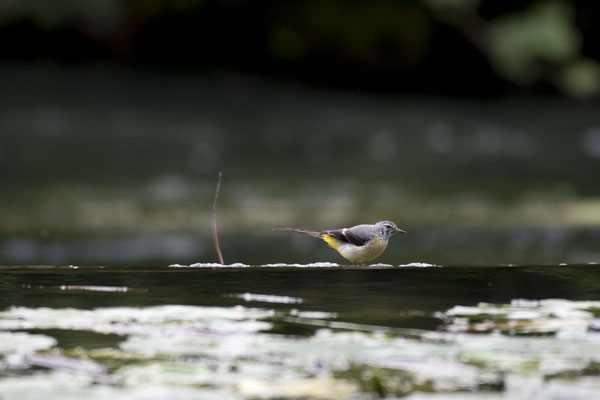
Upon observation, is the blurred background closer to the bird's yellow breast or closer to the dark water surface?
the bird's yellow breast

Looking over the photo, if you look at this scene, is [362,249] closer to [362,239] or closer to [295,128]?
[362,239]

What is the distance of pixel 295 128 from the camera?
1202 cm

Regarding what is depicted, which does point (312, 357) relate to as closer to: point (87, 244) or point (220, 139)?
point (87, 244)

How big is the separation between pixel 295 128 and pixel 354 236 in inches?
326

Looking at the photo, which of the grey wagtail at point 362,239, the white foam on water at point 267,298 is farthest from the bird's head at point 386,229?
the white foam on water at point 267,298

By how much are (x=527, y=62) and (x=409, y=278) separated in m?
10.3

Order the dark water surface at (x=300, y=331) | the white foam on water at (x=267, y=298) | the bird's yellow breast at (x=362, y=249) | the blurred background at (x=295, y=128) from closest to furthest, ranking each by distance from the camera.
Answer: the dark water surface at (x=300, y=331) < the white foam on water at (x=267, y=298) < the bird's yellow breast at (x=362, y=249) < the blurred background at (x=295, y=128)

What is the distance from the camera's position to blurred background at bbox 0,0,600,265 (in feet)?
29.9

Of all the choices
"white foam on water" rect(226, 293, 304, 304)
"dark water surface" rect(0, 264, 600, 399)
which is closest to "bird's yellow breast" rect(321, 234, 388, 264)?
"dark water surface" rect(0, 264, 600, 399)

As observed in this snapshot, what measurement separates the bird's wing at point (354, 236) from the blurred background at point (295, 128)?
4.01m

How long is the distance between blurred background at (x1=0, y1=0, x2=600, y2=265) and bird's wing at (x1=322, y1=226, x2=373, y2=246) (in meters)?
4.01

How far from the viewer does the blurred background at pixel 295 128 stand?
9.12 metres

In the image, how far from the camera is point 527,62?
41.3 feet

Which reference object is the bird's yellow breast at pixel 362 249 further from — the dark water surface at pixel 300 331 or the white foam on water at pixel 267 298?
the white foam on water at pixel 267 298
